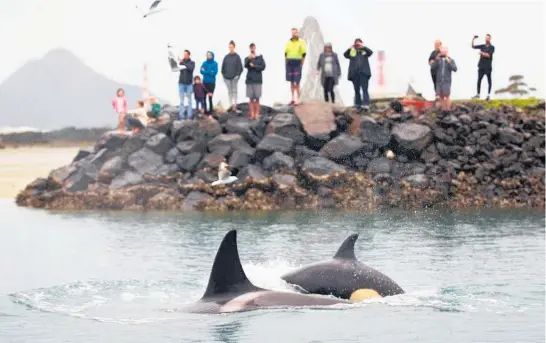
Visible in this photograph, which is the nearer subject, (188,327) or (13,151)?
(188,327)

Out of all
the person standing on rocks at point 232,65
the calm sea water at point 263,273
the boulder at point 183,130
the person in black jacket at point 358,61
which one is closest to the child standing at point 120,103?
the boulder at point 183,130

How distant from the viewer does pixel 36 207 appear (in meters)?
54.4

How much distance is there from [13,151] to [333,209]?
94.7 feet

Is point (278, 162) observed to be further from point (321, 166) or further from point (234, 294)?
point (234, 294)

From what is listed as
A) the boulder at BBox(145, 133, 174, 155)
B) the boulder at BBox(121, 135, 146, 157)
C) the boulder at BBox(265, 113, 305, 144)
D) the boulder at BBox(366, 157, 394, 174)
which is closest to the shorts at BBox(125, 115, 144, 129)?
the boulder at BBox(121, 135, 146, 157)

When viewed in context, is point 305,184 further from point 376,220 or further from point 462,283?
point 462,283

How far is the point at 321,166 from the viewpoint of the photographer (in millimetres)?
50844

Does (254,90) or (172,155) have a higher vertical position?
(254,90)

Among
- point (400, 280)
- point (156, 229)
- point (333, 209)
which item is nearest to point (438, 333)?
point (400, 280)

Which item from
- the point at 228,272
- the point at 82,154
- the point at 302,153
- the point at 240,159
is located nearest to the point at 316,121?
the point at 302,153

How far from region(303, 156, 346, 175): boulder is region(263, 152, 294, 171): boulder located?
59 cm

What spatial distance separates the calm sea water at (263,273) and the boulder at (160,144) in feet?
14.2

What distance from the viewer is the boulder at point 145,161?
52.3 m

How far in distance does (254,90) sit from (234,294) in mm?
25136
